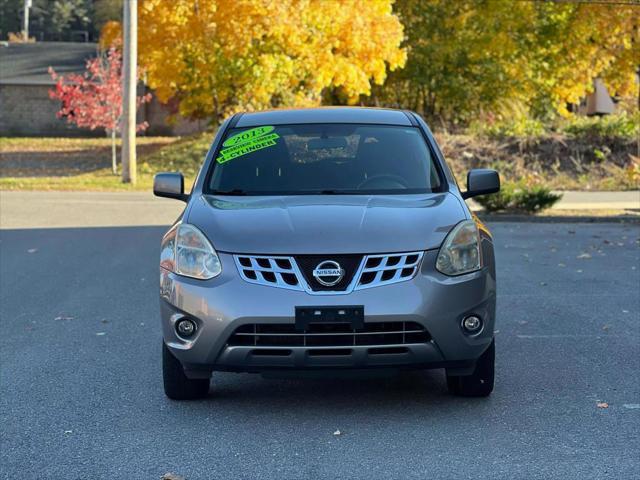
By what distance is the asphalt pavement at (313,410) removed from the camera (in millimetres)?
5043

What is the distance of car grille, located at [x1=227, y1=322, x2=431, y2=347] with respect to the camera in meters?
5.59

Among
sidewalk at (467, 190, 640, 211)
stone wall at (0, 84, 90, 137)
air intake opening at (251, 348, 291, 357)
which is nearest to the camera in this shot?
air intake opening at (251, 348, 291, 357)

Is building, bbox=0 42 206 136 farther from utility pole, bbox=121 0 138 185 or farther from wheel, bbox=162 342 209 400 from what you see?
wheel, bbox=162 342 209 400

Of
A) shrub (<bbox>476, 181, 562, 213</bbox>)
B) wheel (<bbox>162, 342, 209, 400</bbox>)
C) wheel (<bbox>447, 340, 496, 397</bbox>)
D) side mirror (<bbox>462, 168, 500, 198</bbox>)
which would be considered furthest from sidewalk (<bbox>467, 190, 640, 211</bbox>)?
wheel (<bbox>162, 342, 209, 400</bbox>)

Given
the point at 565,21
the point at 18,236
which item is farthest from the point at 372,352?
the point at 565,21

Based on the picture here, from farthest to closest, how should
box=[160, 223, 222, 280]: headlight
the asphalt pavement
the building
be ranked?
the building
box=[160, 223, 222, 280]: headlight
the asphalt pavement

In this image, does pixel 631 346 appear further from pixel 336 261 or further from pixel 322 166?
pixel 336 261

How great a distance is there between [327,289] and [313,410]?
0.86 meters

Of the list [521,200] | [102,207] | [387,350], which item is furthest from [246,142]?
[102,207]

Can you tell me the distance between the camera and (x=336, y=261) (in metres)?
5.61

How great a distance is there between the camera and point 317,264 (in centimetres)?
560

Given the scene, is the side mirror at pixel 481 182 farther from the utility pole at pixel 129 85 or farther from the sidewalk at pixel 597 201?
the utility pole at pixel 129 85

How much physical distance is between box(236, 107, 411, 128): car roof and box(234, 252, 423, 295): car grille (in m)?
1.86

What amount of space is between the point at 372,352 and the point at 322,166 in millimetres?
1704
